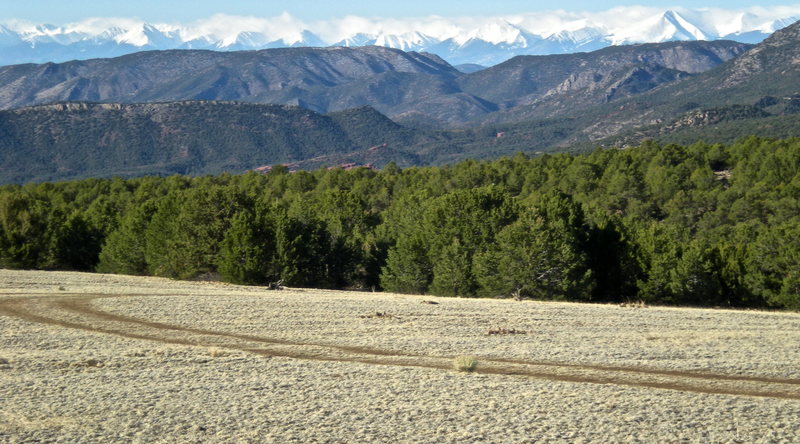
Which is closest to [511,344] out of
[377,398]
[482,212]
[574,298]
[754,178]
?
[377,398]

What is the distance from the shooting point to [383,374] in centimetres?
2198

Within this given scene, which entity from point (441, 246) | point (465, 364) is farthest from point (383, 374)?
point (441, 246)

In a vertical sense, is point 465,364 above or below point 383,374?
above

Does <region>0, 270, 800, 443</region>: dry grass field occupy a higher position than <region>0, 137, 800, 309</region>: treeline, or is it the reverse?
<region>0, 137, 800, 309</region>: treeline

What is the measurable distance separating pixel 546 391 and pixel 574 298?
3674cm

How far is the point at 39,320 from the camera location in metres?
30.0

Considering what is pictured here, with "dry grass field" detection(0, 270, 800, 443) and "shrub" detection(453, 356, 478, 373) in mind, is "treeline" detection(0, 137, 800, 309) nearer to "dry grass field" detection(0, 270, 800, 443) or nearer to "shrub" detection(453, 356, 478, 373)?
"dry grass field" detection(0, 270, 800, 443)

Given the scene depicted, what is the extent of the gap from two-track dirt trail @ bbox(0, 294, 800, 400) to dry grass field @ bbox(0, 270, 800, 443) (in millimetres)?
91

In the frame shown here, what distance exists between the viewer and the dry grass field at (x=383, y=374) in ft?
55.7

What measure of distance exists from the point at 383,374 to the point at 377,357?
2.74 metres

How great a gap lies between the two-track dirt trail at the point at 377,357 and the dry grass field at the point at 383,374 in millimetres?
91

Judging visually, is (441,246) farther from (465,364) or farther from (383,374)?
(383,374)

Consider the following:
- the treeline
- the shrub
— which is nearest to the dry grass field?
the shrub

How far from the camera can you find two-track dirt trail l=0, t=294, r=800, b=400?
2131cm
